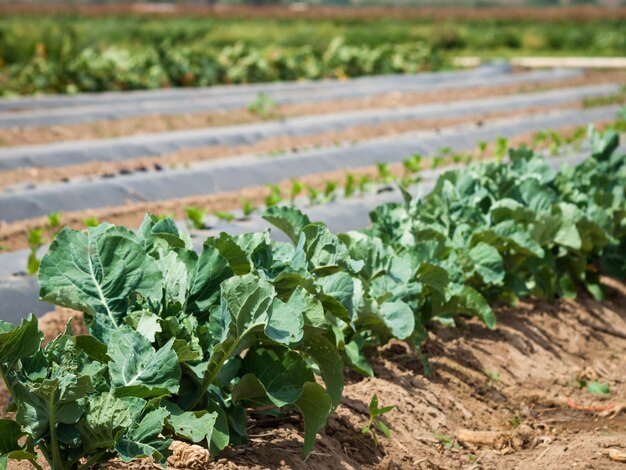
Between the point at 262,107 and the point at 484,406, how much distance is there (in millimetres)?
8689

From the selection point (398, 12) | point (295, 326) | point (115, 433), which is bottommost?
point (398, 12)

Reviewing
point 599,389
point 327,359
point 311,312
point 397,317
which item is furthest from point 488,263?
point 311,312

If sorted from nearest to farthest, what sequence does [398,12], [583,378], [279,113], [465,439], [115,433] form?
[115,433], [465,439], [583,378], [279,113], [398,12]

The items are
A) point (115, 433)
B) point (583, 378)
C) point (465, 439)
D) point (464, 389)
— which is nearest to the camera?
point (115, 433)

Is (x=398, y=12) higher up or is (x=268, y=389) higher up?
(x=268, y=389)

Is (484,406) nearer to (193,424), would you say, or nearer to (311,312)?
(311,312)

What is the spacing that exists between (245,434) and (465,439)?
112 cm

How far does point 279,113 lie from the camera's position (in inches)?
509

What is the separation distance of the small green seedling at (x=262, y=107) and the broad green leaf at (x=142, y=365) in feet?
32.0

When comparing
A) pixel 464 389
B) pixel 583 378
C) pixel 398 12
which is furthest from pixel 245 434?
pixel 398 12

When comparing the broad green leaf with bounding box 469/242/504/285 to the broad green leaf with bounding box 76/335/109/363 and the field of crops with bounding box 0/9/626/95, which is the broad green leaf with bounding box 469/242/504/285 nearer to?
the broad green leaf with bounding box 76/335/109/363

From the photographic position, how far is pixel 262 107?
12.3 m

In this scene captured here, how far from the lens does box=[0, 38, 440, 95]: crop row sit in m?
13.8

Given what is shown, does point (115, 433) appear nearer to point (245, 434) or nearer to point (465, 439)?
point (245, 434)
